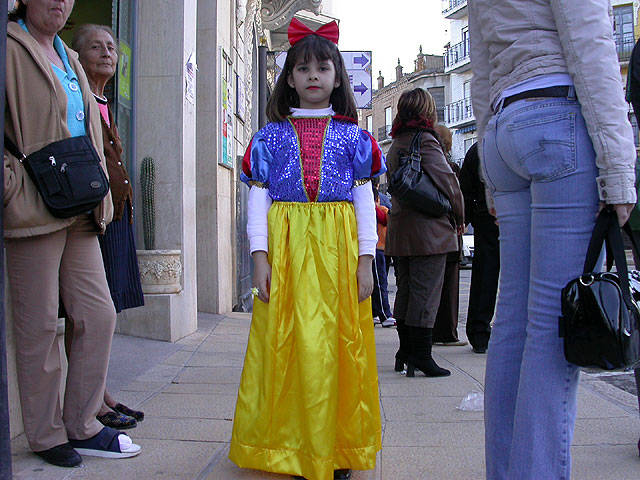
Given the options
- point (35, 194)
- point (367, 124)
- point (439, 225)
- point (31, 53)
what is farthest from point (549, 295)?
point (367, 124)

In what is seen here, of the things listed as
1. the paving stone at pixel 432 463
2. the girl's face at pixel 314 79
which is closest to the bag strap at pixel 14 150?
the girl's face at pixel 314 79

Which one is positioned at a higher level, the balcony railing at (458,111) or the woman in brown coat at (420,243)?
the balcony railing at (458,111)

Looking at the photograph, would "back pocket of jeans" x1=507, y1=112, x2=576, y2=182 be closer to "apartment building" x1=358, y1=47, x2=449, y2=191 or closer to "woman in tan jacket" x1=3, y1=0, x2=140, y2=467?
"woman in tan jacket" x1=3, y1=0, x2=140, y2=467

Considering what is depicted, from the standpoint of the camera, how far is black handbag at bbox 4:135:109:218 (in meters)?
2.48

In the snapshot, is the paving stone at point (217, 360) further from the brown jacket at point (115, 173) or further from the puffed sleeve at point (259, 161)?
the puffed sleeve at point (259, 161)

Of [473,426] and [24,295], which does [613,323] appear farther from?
[24,295]

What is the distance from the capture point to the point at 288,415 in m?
2.53

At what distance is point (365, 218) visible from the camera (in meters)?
2.67

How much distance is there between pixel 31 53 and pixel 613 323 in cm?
224

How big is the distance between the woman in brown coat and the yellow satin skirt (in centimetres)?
192

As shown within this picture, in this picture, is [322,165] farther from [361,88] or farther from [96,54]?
[361,88]

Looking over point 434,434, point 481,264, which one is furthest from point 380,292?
point 434,434

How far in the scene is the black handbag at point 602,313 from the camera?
1.80m

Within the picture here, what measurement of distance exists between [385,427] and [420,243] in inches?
60.4
